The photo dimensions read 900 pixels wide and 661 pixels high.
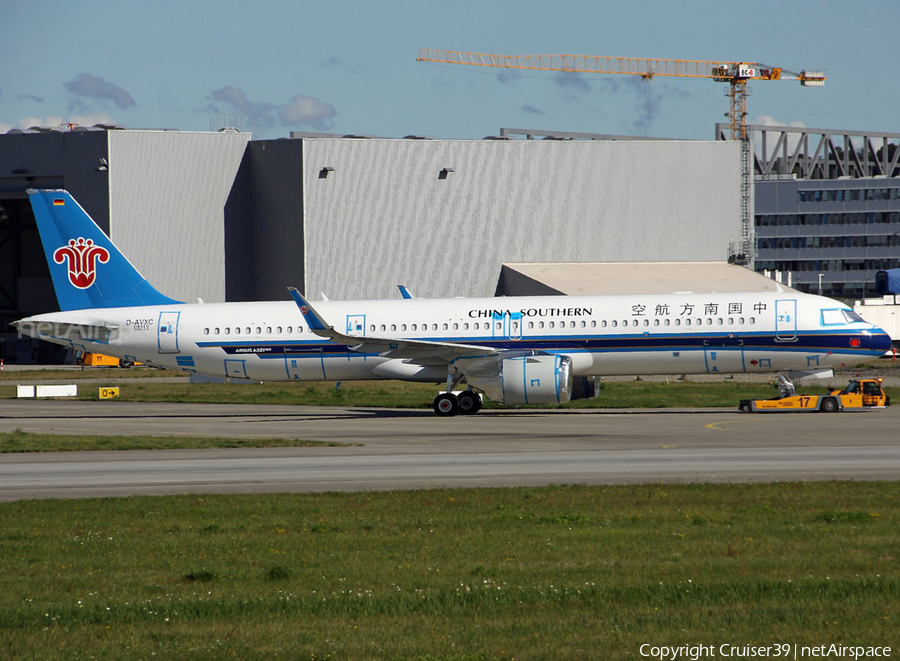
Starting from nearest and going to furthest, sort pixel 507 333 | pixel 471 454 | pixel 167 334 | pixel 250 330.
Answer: pixel 471 454
pixel 507 333
pixel 250 330
pixel 167 334

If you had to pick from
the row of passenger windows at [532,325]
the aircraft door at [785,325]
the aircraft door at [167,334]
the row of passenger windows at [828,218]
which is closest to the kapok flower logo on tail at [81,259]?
the aircraft door at [167,334]

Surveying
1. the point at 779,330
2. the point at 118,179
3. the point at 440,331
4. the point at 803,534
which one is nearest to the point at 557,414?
the point at 440,331

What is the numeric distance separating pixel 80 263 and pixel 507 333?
16892 millimetres

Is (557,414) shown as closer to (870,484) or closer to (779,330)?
(779,330)

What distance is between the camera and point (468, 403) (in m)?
37.4

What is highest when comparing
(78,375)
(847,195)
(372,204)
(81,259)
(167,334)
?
(847,195)

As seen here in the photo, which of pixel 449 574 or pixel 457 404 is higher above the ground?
pixel 457 404

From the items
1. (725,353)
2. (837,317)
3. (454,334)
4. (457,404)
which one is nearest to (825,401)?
(837,317)

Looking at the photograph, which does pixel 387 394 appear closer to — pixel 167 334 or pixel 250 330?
pixel 250 330

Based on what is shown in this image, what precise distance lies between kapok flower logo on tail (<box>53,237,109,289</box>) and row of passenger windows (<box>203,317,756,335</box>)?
17.3 ft

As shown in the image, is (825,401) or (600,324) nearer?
(825,401)

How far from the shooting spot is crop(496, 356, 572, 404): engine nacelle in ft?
112

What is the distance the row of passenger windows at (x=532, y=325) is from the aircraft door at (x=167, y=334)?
4.02ft

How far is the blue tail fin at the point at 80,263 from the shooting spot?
131 ft
